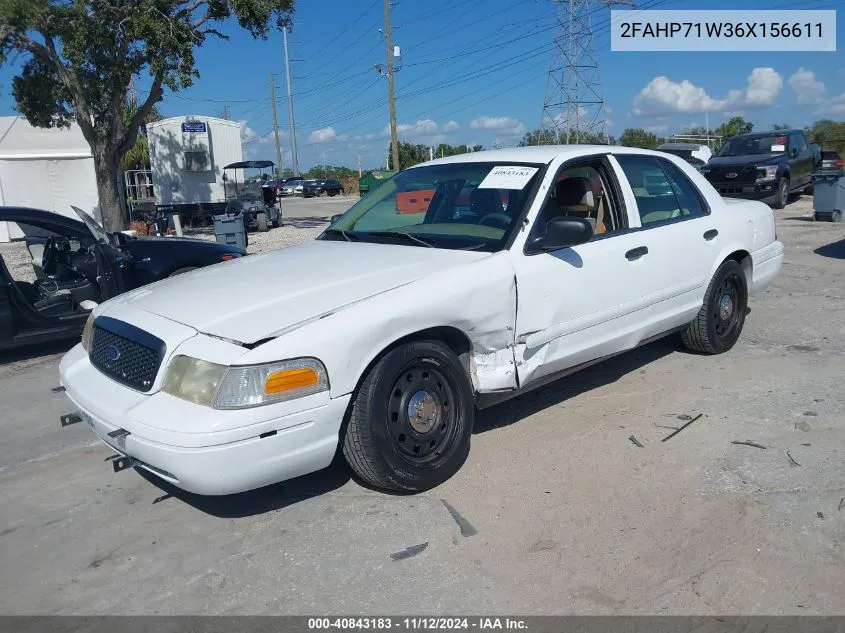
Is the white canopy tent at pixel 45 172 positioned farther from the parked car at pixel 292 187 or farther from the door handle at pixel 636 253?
the parked car at pixel 292 187

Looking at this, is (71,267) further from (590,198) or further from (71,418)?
(590,198)

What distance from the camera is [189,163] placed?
74.7ft

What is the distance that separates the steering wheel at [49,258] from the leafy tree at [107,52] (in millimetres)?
10075

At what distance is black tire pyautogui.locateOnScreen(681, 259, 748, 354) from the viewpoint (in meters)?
5.51

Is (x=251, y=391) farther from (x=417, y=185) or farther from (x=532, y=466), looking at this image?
(x=417, y=185)

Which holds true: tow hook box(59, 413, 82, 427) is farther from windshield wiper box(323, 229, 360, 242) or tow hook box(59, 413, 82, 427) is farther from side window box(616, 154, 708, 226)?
side window box(616, 154, 708, 226)

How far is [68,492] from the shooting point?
3949mm

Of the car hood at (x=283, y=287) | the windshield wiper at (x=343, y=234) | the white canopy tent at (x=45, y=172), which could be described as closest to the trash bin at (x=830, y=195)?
the windshield wiper at (x=343, y=234)

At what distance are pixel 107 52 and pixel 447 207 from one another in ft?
48.4

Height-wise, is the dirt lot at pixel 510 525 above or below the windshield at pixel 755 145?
below

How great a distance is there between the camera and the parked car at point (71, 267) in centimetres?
634

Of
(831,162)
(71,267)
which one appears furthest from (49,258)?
(831,162)

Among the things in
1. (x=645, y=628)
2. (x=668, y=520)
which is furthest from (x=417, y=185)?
(x=645, y=628)

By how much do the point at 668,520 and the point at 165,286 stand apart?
2.87 metres
